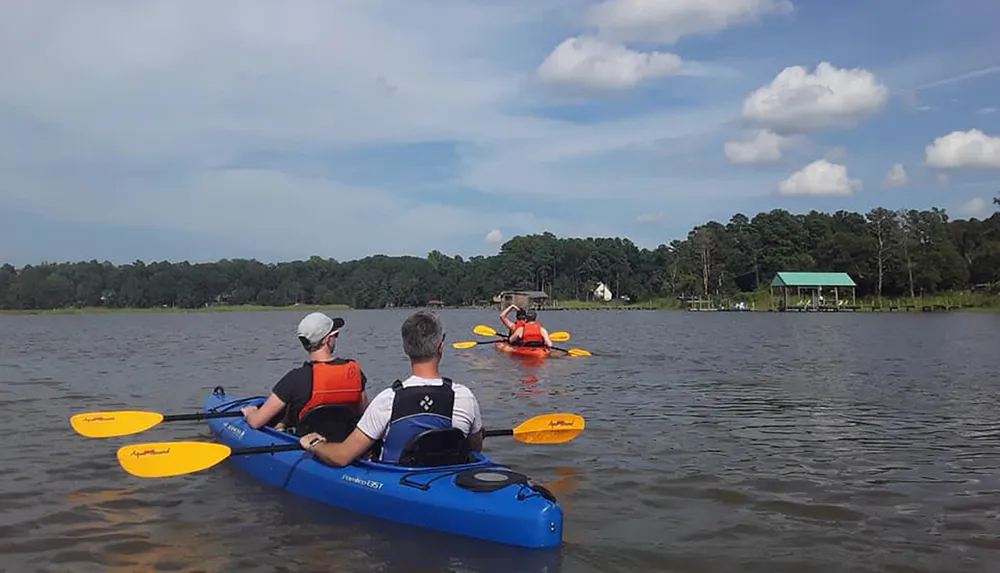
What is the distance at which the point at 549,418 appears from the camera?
27.8 feet

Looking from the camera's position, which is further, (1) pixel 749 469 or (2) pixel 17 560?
(1) pixel 749 469

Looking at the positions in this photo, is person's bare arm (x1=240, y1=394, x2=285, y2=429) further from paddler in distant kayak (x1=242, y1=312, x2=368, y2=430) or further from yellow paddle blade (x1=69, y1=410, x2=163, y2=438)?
yellow paddle blade (x1=69, y1=410, x2=163, y2=438)

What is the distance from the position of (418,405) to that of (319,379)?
5.46 feet

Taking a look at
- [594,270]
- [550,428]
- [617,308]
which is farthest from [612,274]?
[550,428]

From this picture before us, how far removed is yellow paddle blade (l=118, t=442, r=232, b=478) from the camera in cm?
705

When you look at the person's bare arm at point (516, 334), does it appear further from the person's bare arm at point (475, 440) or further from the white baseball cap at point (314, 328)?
the person's bare arm at point (475, 440)

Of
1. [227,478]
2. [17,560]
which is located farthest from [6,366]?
[17,560]

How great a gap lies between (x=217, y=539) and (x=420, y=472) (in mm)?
1846

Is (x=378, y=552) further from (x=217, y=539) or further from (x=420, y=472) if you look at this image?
(x=217, y=539)

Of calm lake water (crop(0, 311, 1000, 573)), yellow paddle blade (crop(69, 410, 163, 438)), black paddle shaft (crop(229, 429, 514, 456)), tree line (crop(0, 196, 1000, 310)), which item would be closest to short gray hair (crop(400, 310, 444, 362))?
calm lake water (crop(0, 311, 1000, 573))

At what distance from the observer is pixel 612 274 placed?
136250mm

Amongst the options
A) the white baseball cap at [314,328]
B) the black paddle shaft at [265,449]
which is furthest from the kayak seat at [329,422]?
the white baseball cap at [314,328]

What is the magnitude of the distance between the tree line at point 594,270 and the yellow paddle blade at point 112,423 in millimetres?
81343

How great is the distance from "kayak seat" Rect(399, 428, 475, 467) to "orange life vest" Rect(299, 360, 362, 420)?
1314mm
